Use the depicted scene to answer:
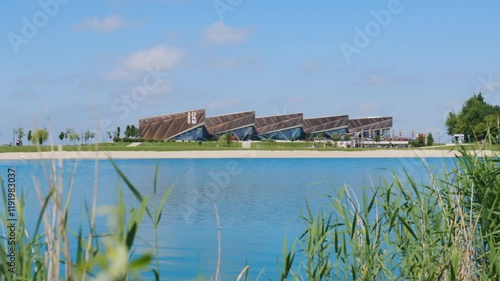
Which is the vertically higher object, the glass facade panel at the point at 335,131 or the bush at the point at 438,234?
the glass facade panel at the point at 335,131

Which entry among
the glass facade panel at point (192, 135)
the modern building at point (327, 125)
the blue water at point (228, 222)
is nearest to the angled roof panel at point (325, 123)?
the modern building at point (327, 125)

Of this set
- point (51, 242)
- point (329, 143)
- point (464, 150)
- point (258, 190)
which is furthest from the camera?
point (329, 143)

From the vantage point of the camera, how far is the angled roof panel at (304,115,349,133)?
83500 mm

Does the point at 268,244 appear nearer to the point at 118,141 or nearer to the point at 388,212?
the point at 388,212

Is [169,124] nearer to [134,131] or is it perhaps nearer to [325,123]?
[134,131]

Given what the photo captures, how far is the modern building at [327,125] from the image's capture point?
274ft

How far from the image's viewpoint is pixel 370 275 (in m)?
4.59

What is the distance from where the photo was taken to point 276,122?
80.4 m

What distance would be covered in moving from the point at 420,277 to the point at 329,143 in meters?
61.2

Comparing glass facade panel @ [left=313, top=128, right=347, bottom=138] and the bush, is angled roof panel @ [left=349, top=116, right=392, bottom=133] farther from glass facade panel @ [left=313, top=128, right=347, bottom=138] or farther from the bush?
the bush

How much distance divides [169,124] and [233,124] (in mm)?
8401

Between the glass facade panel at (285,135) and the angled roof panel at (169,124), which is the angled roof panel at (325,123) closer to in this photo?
the glass facade panel at (285,135)

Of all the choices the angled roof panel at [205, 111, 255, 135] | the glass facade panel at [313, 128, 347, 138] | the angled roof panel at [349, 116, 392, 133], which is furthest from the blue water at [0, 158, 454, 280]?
the angled roof panel at [349, 116, 392, 133]

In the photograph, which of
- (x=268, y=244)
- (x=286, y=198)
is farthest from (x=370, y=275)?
(x=286, y=198)
